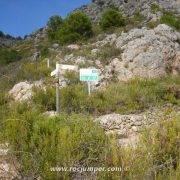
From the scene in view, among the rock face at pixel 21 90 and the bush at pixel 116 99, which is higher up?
the rock face at pixel 21 90

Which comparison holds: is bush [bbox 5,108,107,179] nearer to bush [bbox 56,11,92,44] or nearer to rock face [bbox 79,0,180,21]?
bush [bbox 56,11,92,44]

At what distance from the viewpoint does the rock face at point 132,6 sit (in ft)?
115

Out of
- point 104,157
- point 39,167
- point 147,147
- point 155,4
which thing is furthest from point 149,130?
point 155,4

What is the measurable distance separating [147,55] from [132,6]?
958 inches

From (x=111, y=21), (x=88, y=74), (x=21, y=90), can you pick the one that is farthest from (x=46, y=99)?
(x=111, y=21)

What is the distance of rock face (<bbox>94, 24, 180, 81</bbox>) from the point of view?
17.9 m

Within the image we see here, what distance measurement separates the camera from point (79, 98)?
1246 centimetres

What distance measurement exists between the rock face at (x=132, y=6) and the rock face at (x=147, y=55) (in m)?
10.7

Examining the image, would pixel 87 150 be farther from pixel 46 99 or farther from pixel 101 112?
pixel 46 99

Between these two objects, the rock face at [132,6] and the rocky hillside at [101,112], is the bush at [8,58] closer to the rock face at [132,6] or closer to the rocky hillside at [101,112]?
the rock face at [132,6]

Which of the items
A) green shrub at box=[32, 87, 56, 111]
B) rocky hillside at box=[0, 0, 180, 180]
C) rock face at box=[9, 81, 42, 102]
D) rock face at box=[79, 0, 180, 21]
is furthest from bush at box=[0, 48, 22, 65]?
green shrub at box=[32, 87, 56, 111]

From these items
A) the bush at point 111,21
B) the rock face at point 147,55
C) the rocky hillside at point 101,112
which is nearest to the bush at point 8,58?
the rocky hillside at point 101,112

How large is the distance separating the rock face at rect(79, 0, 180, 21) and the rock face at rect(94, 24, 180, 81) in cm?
1069

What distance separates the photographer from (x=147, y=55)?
60.3 feet
